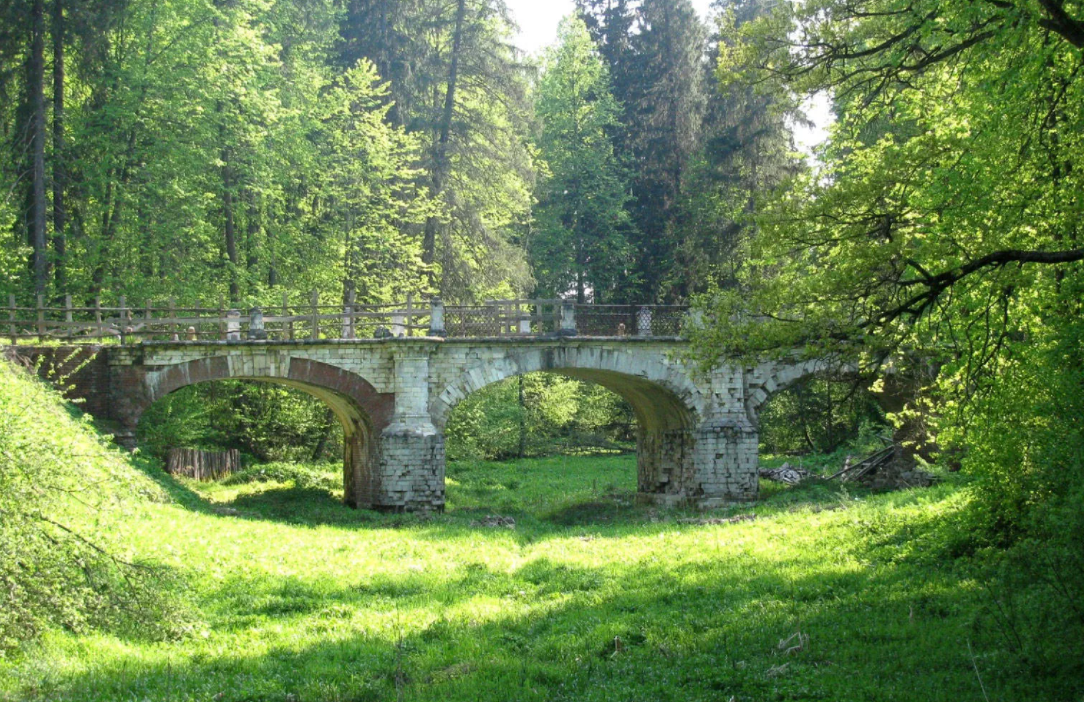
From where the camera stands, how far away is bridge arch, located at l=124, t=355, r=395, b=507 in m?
22.4

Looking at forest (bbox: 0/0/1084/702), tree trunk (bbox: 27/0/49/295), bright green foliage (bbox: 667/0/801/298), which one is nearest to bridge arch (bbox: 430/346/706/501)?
forest (bbox: 0/0/1084/702)

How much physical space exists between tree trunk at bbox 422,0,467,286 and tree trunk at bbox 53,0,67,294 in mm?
11428

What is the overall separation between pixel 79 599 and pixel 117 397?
1334 cm

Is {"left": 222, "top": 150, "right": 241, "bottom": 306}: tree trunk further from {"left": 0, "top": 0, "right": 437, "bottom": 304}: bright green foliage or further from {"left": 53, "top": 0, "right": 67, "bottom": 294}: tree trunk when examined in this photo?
{"left": 53, "top": 0, "right": 67, "bottom": 294}: tree trunk

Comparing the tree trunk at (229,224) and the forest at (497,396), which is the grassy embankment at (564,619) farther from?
the tree trunk at (229,224)

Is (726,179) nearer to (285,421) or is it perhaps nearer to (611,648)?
(285,421)

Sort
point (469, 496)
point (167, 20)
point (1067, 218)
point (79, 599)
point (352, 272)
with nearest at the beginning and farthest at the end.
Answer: point (1067, 218), point (79, 599), point (167, 20), point (469, 496), point (352, 272)

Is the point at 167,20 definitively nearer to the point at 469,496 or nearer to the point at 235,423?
the point at 235,423

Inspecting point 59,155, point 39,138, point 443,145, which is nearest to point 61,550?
point 39,138

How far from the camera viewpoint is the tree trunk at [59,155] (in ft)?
83.5

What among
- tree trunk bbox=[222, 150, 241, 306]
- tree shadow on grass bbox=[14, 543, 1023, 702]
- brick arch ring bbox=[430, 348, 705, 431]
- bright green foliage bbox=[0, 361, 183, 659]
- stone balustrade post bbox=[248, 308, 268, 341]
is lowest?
tree shadow on grass bbox=[14, 543, 1023, 702]

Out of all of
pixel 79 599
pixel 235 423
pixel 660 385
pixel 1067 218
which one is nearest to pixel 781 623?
pixel 1067 218

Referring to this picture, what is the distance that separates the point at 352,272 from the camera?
31.8 metres

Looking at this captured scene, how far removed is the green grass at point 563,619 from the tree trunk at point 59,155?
10.6m
